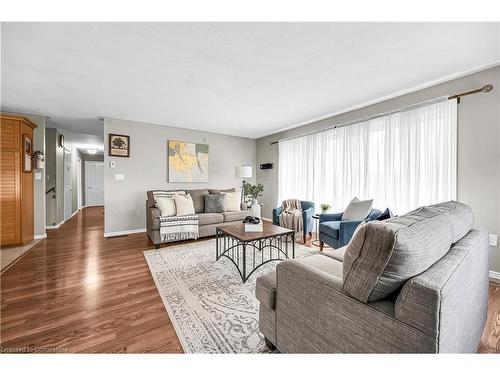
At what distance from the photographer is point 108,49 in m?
2.04

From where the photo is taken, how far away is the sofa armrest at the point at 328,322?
2.61ft

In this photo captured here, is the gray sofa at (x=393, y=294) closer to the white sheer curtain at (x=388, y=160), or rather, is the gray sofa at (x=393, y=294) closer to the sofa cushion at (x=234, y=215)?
the white sheer curtain at (x=388, y=160)

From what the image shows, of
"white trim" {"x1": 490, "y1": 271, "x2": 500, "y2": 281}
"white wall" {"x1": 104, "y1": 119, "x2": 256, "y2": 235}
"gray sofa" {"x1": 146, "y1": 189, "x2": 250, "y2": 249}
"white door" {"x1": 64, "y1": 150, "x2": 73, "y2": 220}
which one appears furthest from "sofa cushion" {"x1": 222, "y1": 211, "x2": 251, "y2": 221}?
"white door" {"x1": 64, "y1": 150, "x2": 73, "y2": 220}

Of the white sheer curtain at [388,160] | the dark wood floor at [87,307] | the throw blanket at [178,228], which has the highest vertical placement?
the white sheer curtain at [388,160]

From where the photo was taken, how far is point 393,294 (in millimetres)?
904

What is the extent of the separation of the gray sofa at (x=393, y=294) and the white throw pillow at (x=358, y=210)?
1.76 meters

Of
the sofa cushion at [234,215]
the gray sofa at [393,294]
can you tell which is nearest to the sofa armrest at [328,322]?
the gray sofa at [393,294]

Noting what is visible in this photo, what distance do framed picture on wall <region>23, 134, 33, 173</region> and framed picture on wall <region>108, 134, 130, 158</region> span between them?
4.00 feet

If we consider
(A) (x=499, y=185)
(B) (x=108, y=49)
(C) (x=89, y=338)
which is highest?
(B) (x=108, y=49)

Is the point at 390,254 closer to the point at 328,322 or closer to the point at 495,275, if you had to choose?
the point at 328,322

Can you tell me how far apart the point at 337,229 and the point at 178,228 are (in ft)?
8.31

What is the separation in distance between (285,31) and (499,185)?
2809 mm
